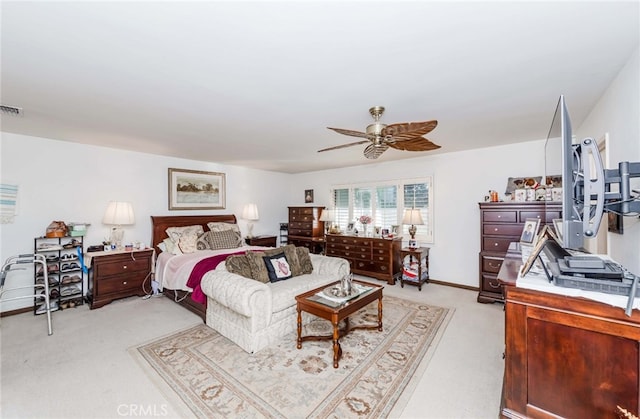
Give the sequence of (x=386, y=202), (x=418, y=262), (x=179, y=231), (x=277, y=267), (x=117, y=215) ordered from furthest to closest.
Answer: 1. (x=386, y=202)
2. (x=179, y=231)
3. (x=418, y=262)
4. (x=117, y=215)
5. (x=277, y=267)

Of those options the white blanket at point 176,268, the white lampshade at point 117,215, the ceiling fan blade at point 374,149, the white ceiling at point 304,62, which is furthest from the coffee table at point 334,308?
the white lampshade at point 117,215

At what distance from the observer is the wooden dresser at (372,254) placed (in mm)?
4605

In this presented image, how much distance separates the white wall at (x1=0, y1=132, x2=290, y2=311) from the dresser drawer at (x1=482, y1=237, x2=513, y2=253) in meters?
4.93

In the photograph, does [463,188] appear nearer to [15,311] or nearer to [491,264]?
[491,264]

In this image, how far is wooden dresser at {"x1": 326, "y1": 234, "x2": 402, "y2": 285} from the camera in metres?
4.61

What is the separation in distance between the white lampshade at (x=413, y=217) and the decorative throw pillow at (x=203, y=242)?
344 cm

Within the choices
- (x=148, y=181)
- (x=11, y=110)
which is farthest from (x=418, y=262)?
(x=11, y=110)

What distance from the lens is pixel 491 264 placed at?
3.65 metres

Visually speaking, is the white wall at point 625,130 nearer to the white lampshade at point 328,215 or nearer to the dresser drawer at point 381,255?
the dresser drawer at point 381,255

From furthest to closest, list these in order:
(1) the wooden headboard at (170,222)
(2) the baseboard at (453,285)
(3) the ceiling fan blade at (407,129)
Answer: (1) the wooden headboard at (170,222) < (2) the baseboard at (453,285) < (3) the ceiling fan blade at (407,129)

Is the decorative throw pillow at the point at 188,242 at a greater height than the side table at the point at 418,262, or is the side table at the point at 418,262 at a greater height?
the decorative throw pillow at the point at 188,242

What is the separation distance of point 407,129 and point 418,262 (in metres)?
2.86

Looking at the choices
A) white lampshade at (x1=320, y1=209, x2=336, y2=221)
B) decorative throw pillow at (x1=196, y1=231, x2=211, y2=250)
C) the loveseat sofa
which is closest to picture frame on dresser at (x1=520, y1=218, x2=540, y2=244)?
the loveseat sofa

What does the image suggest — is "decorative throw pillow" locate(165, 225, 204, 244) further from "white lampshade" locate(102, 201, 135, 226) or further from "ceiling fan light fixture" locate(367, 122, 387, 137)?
"ceiling fan light fixture" locate(367, 122, 387, 137)
